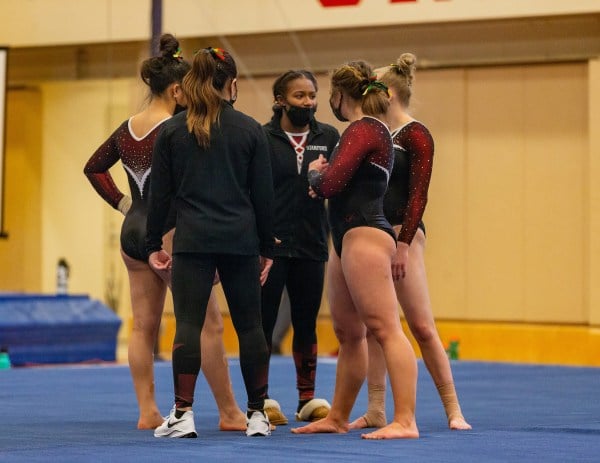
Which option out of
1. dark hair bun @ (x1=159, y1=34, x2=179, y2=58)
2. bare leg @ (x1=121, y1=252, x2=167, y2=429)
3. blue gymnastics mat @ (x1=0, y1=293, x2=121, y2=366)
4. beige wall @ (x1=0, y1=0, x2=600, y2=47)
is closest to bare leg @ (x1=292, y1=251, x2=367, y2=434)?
bare leg @ (x1=121, y1=252, x2=167, y2=429)

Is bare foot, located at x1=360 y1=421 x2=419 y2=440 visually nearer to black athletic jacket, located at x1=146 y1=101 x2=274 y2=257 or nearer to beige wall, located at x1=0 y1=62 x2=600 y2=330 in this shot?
black athletic jacket, located at x1=146 y1=101 x2=274 y2=257

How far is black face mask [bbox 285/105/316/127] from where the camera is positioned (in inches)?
206

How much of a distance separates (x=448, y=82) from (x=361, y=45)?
84cm

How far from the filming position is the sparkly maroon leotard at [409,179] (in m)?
4.55

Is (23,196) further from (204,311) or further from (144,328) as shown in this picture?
(204,311)

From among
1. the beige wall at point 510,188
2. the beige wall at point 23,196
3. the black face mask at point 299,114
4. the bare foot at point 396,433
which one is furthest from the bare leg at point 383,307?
the beige wall at point 23,196

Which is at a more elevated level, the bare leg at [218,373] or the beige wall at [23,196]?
the beige wall at [23,196]

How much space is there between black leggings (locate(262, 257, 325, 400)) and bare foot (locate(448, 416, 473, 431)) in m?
0.87

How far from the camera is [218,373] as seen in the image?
468cm

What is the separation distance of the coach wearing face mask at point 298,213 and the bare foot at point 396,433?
94 cm

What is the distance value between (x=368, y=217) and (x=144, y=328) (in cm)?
103

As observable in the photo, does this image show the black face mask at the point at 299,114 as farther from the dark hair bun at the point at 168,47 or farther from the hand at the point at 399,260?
the hand at the point at 399,260

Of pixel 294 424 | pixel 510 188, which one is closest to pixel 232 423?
pixel 294 424

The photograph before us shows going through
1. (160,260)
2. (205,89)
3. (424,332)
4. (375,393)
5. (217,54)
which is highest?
(217,54)
